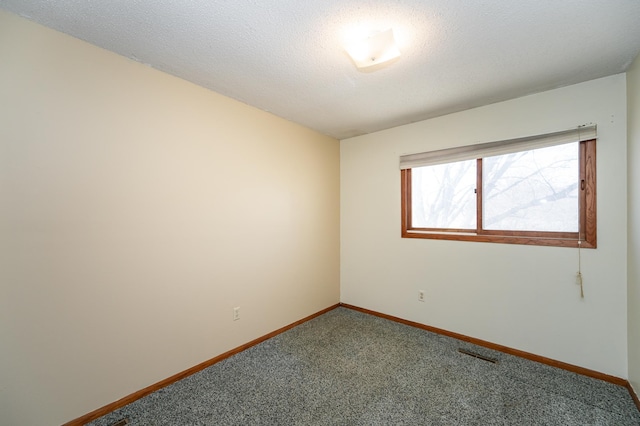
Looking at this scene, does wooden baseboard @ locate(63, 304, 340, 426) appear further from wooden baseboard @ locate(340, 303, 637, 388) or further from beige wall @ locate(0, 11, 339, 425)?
wooden baseboard @ locate(340, 303, 637, 388)

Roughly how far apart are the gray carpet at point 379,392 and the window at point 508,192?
1.09 meters

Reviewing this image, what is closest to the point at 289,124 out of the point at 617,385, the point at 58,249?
the point at 58,249

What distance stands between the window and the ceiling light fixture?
1.50 m

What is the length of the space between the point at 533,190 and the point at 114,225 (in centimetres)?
335

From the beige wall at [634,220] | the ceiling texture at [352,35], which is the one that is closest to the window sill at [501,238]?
the beige wall at [634,220]

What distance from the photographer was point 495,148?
2.39 metres

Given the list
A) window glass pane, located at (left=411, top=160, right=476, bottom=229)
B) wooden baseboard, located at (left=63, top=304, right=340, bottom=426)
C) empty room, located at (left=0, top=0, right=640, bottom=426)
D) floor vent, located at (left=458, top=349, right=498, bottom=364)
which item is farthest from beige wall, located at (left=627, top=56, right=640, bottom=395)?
wooden baseboard, located at (left=63, top=304, right=340, bottom=426)

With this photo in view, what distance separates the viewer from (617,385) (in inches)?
73.4

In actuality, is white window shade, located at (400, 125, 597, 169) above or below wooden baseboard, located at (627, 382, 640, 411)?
above

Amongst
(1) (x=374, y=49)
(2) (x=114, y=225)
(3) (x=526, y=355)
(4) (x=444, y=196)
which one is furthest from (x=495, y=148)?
(2) (x=114, y=225)

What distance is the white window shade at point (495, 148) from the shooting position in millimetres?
2022

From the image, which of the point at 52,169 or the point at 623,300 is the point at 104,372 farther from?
the point at 623,300

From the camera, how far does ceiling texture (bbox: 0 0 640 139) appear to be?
1.31 meters

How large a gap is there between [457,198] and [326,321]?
2063 mm
